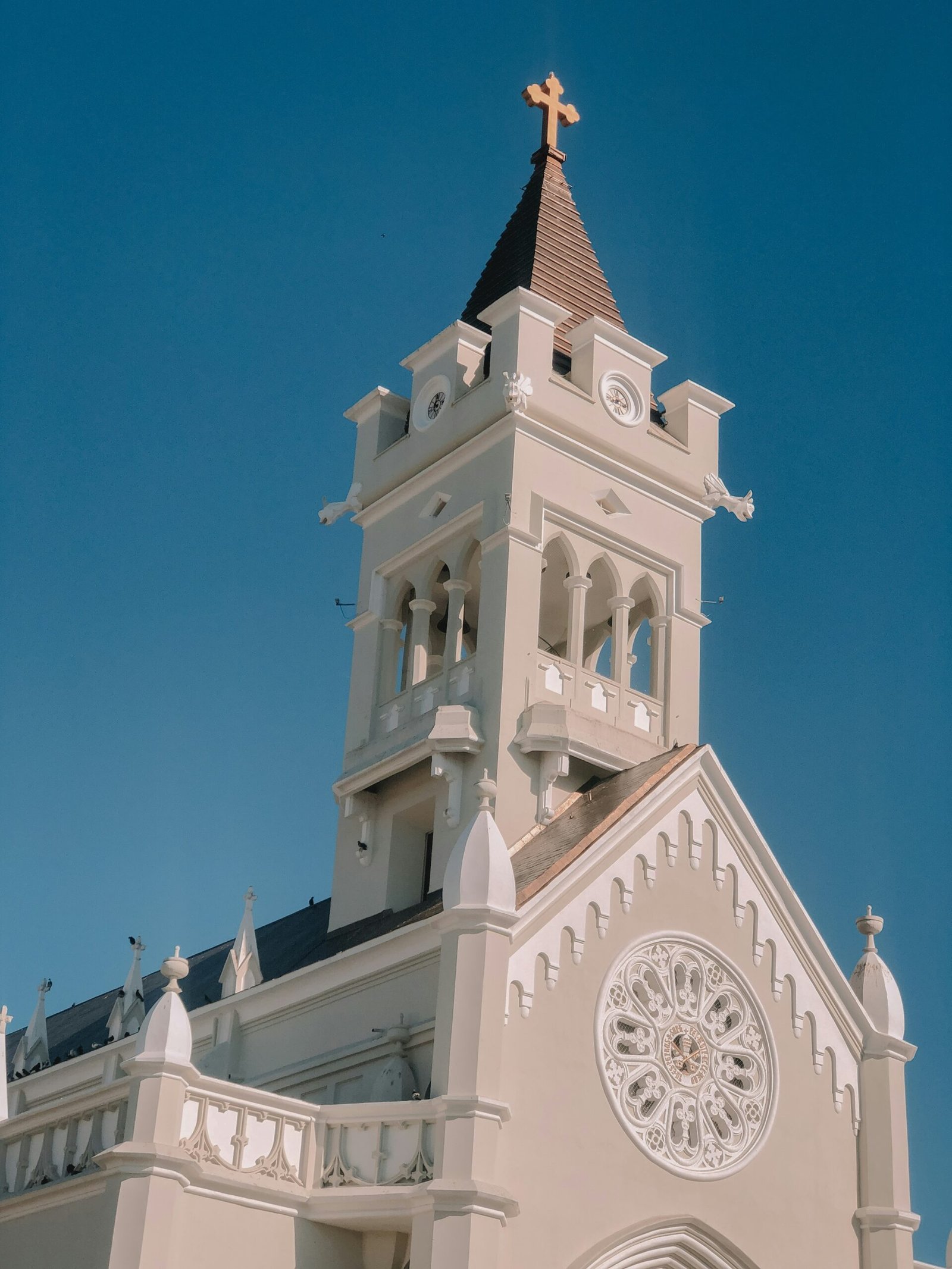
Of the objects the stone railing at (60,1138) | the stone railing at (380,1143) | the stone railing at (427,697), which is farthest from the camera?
the stone railing at (427,697)

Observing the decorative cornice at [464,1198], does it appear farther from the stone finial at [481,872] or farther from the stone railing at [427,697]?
the stone railing at [427,697]

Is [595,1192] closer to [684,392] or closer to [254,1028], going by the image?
[254,1028]

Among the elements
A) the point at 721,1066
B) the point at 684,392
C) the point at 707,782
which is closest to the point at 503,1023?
the point at 721,1066

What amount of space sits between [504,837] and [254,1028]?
215 inches

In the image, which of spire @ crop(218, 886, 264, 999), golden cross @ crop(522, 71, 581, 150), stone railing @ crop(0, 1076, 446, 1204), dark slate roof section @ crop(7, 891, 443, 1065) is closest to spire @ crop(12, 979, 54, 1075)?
dark slate roof section @ crop(7, 891, 443, 1065)

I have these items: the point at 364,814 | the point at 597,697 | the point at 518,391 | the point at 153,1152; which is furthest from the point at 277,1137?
the point at 518,391

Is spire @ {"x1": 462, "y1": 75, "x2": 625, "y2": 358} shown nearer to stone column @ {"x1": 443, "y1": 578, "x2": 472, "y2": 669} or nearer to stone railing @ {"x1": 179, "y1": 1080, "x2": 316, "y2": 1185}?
stone column @ {"x1": 443, "y1": 578, "x2": 472, "y2": 669}

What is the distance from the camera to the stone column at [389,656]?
32.7 meters

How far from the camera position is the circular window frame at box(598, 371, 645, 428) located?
32844 mm

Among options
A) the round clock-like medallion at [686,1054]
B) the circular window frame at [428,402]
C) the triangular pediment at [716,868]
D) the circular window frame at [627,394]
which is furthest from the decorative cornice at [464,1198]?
the circular window frame at [428,402]

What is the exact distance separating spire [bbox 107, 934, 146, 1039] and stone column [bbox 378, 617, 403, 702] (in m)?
8.46

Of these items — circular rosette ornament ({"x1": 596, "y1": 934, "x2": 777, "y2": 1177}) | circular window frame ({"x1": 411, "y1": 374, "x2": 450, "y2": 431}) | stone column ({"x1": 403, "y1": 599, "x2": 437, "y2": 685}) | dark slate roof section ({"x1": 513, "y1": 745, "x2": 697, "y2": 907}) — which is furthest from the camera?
circular window frame ({"x1": 411, "y1": 374, "x2": 450, "y2": 431})

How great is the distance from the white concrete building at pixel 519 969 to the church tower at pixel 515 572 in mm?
69

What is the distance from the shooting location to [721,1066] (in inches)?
1021
